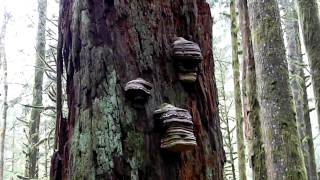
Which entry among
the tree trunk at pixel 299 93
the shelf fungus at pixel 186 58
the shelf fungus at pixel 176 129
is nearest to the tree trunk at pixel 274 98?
the shelf fungus at pixel 186 58

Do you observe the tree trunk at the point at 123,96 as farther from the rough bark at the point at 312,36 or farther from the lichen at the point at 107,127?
the rough bark at the point at 312,36

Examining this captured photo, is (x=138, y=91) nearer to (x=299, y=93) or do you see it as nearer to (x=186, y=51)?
(x=186, y=51)

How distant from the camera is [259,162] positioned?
6598 millimetres

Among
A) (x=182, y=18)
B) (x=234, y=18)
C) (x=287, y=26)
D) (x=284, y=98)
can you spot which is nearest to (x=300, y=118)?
(x=287, y=26)

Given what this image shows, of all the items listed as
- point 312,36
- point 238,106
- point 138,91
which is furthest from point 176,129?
point 238,106

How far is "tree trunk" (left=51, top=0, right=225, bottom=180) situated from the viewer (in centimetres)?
162

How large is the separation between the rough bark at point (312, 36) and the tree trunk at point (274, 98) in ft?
7.97

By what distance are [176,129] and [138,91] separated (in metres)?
0.20

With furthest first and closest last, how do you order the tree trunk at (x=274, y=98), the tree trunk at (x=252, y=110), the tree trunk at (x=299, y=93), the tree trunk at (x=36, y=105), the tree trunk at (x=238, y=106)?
the tree trunk at (x=299, y=93) < the tree trunk at (x=36, y=105) < the tree trunk at (x=238, y=106) < the tree trunk at (x=252, y=110) < the tree trunk at (x=274, y=98)

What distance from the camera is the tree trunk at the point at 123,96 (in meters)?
1.62

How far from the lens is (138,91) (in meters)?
1.63

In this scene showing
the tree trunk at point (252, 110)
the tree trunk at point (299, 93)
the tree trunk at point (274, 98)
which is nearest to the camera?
the tree trunk at point (274, 98)

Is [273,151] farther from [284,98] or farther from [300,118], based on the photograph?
[300,118]

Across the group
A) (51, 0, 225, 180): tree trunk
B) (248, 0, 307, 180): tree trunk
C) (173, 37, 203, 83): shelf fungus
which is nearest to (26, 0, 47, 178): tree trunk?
(248, 0, 307, 180): tree trunk
